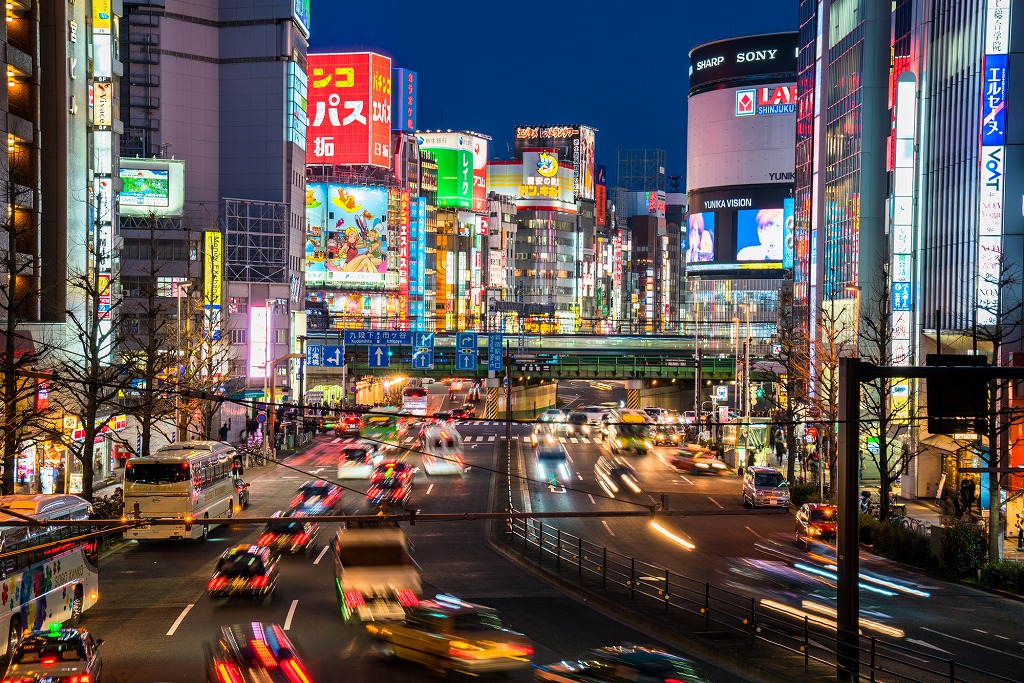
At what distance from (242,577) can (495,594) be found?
6.19m

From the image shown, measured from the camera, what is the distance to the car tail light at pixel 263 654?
57.6 feet

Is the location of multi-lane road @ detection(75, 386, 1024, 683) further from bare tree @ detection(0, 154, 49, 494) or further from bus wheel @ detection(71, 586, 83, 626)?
bare tree @ detection(0, 154, 49, 494)

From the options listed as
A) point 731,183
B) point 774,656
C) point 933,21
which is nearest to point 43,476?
point 774,656

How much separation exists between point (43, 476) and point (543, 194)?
156336mm

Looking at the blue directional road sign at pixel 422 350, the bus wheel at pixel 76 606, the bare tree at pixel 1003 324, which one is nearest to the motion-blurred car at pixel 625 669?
the bus wheel at pixel 76 606

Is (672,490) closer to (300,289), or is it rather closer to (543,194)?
(300,289)

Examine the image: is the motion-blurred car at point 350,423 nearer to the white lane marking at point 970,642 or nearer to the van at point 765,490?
the van at point 765,490

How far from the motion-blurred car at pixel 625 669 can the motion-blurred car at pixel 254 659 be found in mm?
3936

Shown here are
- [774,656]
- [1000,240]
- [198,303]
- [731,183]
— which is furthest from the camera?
[731,183]

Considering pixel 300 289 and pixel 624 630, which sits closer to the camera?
pixel 624 630

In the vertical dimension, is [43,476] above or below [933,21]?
below

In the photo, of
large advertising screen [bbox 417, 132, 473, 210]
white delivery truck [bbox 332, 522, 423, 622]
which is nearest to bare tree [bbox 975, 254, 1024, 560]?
white delivery truck [bbox 332, 522, 423, 622]

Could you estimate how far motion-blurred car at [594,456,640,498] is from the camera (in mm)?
50344

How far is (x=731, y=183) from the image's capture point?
151 meters
